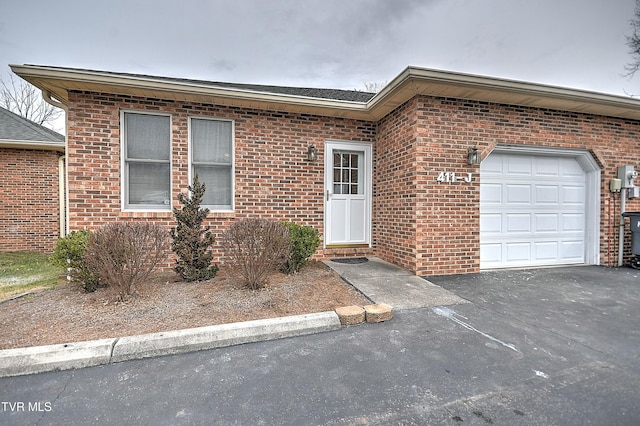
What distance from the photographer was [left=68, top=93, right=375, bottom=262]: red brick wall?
16.0 feet

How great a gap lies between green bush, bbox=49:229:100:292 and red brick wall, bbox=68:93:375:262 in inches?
46.2

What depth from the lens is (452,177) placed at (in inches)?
199

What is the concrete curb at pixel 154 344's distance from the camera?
226 cm

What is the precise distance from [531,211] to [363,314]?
15.0 feet

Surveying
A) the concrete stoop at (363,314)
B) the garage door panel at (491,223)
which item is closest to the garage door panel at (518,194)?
the garage door panel at (491,223)

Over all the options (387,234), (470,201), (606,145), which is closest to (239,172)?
(387,234)

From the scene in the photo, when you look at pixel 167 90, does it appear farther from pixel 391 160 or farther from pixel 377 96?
pixel 391 160

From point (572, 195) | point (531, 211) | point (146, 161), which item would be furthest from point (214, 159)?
A: point (572, 195)

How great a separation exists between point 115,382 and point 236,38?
9924 millimetres

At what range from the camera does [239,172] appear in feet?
18.2

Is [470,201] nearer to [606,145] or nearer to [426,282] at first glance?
[426,282]

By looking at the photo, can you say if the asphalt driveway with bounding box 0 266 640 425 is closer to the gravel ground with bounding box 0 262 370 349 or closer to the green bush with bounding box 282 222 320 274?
the gravel ground with bounding box 0 262 370 349

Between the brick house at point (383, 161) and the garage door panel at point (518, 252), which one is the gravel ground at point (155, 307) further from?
the garage door panel at point (518, 252)

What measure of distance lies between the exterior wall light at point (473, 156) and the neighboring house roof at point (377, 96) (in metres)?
0.88
